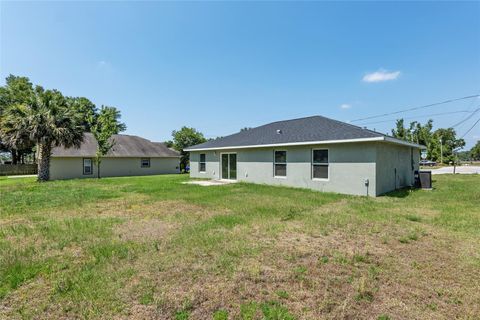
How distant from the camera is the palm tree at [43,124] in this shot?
15.3m

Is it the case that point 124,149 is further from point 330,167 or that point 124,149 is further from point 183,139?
point 330,167

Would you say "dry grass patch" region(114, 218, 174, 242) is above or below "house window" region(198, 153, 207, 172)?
below

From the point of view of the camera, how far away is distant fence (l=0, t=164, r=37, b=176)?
82.9ft

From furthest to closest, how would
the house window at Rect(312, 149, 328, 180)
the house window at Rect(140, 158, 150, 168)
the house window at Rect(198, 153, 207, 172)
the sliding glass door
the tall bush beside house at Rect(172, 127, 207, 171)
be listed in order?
the tall bush beside house at Rect(172, 127, 207, 171) → the house window at Rect(140, 158, 150, 168) → the house window at Rect(198, 153, 207, 172) → the sliding glass door → the house window at Rect(312, 149, 328, 180)

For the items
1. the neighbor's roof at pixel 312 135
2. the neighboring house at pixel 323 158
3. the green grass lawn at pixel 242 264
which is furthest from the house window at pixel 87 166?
the green grass lawn at pixel 242 264

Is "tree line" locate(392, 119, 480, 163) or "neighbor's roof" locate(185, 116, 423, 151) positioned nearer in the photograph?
"neighbor's roof" locate(185, 116, 423, 151)

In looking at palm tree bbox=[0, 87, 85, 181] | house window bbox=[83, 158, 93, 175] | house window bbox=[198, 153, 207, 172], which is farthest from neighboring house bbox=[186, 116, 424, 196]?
house window bbox=[83, 158, 93, 175]

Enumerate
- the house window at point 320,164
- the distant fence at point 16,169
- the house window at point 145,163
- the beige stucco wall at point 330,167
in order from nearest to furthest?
1. the beige stucco wall at point 330,167
2. the house window at point 320,164
3. the house window at point 145,163
4. the distant fence at point 16,169

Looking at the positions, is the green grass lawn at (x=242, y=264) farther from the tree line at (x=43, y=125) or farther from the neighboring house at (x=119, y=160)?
the neighboring house at (x=119, y=160)

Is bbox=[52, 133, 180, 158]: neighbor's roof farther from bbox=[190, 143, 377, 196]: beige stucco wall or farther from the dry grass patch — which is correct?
the dry grass patch

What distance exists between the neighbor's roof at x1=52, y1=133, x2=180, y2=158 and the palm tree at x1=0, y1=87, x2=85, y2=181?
12.1ft

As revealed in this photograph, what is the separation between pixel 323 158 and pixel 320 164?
32 centimetres

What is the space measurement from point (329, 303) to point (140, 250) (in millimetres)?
3107

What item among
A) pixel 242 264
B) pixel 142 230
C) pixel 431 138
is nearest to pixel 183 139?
pixel 142 230
